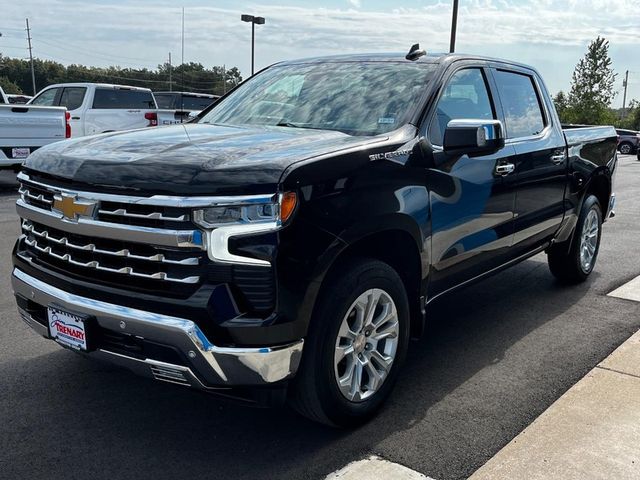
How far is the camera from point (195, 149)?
10.2ft

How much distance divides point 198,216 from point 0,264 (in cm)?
467

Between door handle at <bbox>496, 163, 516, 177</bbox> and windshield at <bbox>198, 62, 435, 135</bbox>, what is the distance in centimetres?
78

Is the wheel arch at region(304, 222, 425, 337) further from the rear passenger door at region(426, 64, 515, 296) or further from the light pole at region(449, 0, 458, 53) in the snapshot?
the light pole at region(449, 0, 458, 53)

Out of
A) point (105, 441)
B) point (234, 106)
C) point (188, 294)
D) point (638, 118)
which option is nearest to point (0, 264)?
point (234, 106)

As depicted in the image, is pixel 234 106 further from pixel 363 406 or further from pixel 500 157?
pixel 363 406

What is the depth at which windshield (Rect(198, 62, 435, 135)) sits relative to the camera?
3805mm

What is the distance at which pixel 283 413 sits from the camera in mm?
3521

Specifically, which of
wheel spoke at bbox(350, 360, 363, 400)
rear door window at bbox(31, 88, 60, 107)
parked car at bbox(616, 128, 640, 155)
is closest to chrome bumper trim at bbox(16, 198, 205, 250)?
wheel spoke at bbox(350, 360, 363, 400)

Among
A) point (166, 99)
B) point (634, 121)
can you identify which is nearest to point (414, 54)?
point (166, 99)

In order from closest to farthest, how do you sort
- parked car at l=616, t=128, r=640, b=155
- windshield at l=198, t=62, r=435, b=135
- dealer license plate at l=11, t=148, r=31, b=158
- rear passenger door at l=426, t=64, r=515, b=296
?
1. rear passenger door at l=426, t=64, r=515, b=296
2. windshield at l=198, t=62, r=435, b=135
3. dealer license plate at l=11, t=148, r=31, b=158
4. parked car at l=616, t=128, r=640, b=155

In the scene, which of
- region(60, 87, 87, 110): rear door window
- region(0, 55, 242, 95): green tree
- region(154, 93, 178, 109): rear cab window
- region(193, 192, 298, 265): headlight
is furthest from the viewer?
region(0, 55, 242, 95): green tree

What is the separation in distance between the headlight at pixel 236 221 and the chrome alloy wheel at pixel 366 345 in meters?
0.65

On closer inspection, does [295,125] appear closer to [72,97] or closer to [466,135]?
[466,135]

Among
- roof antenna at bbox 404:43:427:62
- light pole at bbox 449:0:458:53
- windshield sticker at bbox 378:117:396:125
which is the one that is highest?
light pole at bbox 449:0:458:53
